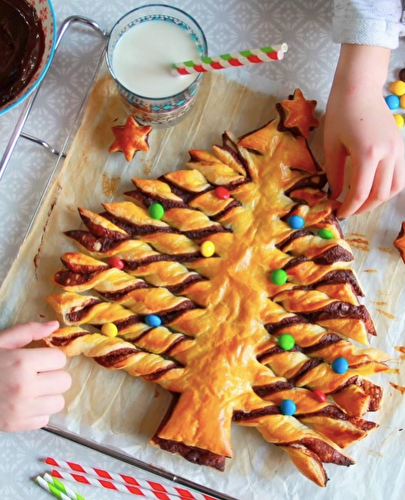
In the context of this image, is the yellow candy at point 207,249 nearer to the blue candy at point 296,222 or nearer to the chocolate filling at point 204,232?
the chocolate filling at point 204,232

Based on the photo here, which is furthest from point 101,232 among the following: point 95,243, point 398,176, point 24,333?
point 398,176

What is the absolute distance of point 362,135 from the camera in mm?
1195

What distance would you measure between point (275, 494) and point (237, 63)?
0.84m

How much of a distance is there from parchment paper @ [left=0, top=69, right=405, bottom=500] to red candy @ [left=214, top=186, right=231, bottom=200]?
13 centimetres

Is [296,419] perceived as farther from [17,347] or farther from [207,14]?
[207,14]

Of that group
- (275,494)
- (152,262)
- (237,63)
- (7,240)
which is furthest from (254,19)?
(275,494)

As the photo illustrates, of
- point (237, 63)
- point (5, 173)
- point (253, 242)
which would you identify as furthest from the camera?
point (5, 173)

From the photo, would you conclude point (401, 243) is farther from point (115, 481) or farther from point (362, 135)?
point (115, 481)

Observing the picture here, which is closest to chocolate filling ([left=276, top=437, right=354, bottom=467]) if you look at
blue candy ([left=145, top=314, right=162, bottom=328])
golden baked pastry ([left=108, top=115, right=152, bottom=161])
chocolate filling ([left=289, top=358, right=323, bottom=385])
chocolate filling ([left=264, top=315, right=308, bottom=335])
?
chocolate filling ([left=289, top=358, right=323, bottom=385])

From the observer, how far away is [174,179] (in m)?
1.29

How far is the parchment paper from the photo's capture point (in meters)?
1.28

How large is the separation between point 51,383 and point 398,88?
3.09 ft

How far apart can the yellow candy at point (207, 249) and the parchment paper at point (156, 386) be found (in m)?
0.20

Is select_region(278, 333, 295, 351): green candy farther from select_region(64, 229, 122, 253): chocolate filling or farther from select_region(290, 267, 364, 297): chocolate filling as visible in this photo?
select_region(64, 229, 122, 253): chocolate filling
